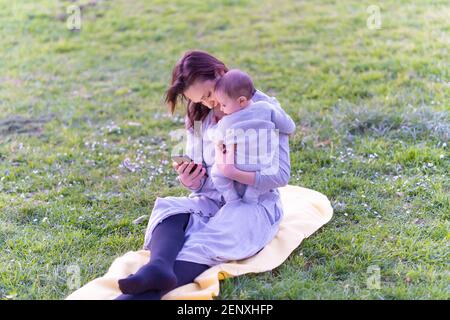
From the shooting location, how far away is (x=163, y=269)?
307 cm

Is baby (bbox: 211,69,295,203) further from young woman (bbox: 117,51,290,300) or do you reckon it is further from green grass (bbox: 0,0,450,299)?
green grass (bbox: 0,0,450,299)

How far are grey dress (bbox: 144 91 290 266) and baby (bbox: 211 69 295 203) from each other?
0.21 ft

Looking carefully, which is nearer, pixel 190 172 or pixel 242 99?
pixel 242 99

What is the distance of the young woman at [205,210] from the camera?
331 centimetres

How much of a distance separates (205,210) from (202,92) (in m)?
0.72

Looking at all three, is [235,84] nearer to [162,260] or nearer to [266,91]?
[162,260]

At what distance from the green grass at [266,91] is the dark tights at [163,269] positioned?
0.24 meters

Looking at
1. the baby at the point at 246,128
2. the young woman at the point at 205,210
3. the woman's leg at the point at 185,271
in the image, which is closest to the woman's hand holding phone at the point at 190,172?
the young woman at the point at 205,210

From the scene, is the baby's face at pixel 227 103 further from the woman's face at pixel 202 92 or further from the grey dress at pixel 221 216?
the grey dress at pixel 221 216

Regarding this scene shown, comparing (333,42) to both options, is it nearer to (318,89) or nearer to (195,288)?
(318,89)

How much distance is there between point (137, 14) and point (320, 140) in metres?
5.04

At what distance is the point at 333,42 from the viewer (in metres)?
7.77

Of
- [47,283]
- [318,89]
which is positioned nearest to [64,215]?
[47,283]

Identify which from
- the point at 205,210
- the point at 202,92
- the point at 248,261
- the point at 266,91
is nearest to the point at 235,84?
the point at 202,92
